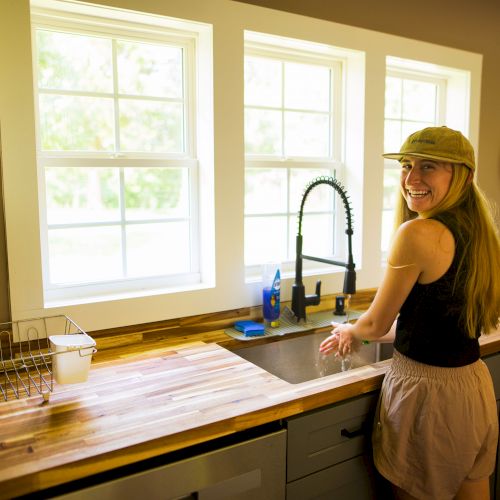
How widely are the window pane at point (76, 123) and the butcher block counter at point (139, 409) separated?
0.78 meters

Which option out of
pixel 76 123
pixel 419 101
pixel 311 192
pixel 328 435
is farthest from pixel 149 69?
pixel 419 101

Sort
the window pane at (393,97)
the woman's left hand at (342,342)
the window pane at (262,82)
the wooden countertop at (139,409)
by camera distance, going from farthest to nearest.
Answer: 1. the window pane at (393,97)
2. the window pane at (262,82)
3. the woman's left hand at (342,342)
4. the wooden countertop at (139,409)

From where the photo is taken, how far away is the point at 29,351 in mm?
1814

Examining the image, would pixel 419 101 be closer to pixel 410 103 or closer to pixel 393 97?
pixel 410 103

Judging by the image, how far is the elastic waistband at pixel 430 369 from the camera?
1.61m

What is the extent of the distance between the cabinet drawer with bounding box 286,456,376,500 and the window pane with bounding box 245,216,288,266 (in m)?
1.03

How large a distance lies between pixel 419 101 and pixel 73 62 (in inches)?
77.0

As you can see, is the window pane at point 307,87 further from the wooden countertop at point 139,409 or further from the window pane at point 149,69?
the wooden countertop at point 139,409

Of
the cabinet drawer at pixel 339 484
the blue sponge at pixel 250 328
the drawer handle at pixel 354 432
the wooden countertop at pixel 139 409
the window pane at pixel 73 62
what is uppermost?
the window pane at pixel 73 62

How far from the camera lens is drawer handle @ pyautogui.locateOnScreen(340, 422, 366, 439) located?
170 cm

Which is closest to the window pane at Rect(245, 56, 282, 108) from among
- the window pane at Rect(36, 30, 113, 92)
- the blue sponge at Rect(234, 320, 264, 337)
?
the window pane at Rect(36, 30, 113, 92)

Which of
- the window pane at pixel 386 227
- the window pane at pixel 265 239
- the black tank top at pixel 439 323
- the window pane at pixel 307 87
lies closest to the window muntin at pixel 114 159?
the window pane at pixel 265 239

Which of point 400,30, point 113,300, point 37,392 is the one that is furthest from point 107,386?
point 400,30

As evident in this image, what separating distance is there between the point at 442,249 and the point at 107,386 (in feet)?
3.55
